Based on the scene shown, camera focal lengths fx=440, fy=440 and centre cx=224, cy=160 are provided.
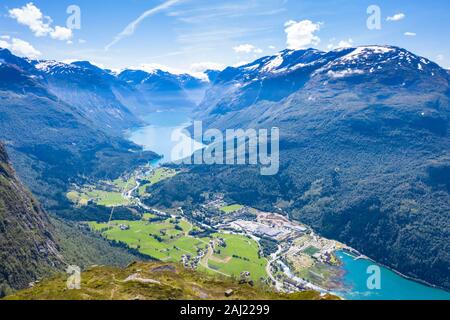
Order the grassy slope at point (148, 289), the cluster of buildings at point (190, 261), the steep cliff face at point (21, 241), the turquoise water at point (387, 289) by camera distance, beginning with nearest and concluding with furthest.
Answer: the grassy slope at point (148, 289) < the steep cliff face at point (21, 241) < the turquoise water at point (387, 289) < the cluster of buildings at point (190, 261)

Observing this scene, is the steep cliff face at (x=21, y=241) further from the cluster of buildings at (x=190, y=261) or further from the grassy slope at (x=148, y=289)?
the grassy slope at (x=148, y=289)

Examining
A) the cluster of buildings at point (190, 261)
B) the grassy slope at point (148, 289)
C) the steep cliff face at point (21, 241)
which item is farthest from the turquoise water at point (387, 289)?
the steep cliff face at point (21, 241)

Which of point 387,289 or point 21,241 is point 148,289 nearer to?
point 21,241

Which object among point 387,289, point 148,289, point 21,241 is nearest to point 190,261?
point 21,241

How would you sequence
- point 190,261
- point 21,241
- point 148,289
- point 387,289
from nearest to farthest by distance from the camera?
point 148,289
point 21,241
point 387,289
point 190,261

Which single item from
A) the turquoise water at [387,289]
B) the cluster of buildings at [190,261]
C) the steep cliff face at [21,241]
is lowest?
the turquoise water at [387,289]

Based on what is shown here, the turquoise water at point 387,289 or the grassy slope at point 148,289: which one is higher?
the grassy slope at point 148,289
